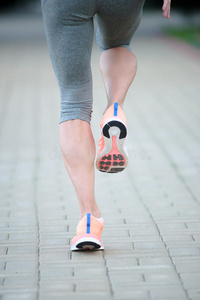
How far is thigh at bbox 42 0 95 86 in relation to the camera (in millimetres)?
2750

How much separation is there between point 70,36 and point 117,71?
0.38 meters

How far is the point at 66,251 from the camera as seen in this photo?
3.00m

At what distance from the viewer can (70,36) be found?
2.79 meters

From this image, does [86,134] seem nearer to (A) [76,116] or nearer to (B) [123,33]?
(A) [76,116]

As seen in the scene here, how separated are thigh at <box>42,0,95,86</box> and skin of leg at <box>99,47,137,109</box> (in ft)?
0.64

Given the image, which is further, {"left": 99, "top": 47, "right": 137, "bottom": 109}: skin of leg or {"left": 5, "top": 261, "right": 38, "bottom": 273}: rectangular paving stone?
{"left": 99, "top": 47, "right": 137, "bottom": 109}: skin of leg

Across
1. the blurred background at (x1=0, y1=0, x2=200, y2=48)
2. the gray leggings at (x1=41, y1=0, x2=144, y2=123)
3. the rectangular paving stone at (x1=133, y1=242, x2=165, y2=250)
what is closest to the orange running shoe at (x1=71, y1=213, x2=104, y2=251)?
the rectangular paving stone at (x1=133, y1=242, x2=165, y2=250)

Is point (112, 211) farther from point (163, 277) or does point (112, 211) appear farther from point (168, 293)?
point (168, 293)

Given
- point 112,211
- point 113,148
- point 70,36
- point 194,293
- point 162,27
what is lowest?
point 194,293

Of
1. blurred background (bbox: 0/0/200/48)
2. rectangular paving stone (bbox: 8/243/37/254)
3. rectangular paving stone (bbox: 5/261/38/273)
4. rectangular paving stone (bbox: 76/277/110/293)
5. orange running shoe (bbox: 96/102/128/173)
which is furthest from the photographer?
blurred background (bbox: 0/0/200/48)

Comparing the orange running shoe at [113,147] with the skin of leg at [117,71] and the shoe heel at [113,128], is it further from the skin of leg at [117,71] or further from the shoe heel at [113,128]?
the skin of leg at [117,71]

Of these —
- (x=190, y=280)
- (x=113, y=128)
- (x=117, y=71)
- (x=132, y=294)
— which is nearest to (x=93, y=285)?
(x=132, y=294)

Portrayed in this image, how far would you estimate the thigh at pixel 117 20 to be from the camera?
2797 mm

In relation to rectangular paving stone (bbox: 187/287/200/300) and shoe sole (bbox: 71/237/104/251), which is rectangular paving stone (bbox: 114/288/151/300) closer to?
rectangular paving stone (bbox: 187/287/200/300)
